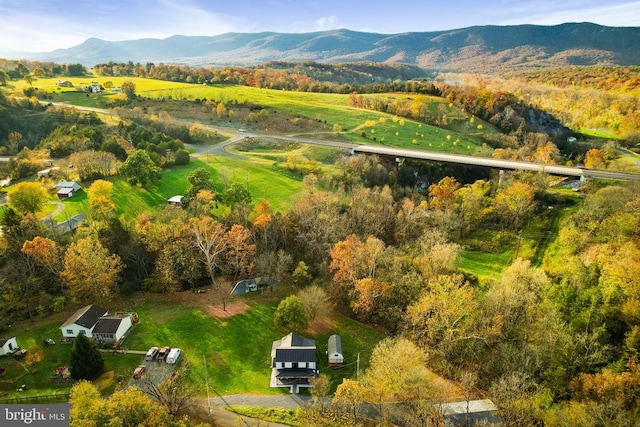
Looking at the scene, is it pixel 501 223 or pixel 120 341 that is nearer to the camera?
pixel 120 341

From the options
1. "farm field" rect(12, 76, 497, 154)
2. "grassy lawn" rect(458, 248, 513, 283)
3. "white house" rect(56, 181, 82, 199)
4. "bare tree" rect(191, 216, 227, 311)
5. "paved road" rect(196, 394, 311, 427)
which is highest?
"farm field" rect(12, 76, 497, 154)

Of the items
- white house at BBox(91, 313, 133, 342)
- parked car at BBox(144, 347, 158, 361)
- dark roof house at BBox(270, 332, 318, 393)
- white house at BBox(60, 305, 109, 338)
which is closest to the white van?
parked car at BBox(144, 347, 158, 361)

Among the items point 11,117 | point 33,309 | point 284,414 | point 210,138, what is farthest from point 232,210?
point 11,117

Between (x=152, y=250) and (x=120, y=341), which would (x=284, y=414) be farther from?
(x=152, y=250)

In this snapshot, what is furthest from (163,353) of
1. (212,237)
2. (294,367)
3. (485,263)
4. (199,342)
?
(485,263)

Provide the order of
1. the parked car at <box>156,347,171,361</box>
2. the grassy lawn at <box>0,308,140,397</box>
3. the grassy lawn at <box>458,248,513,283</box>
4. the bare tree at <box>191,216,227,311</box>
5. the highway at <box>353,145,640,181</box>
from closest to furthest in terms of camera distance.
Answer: the grassy lawn at <box>0,308,140,397</box> → the parked car at <box>156,347,171,361</box> → the bare tree at <box>191,216,227,311</box> → the grassy lawn at <box>458,248,513,283</box> → the highway at <box>353,145,640,181</box>

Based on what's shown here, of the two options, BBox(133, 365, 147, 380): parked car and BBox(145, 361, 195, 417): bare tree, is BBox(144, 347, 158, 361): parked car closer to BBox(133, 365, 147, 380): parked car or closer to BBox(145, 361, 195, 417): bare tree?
BBox(133, 365, 147, 380): parked car

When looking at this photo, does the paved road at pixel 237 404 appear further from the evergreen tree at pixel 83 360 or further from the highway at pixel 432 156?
the highway at pixel 432 156
